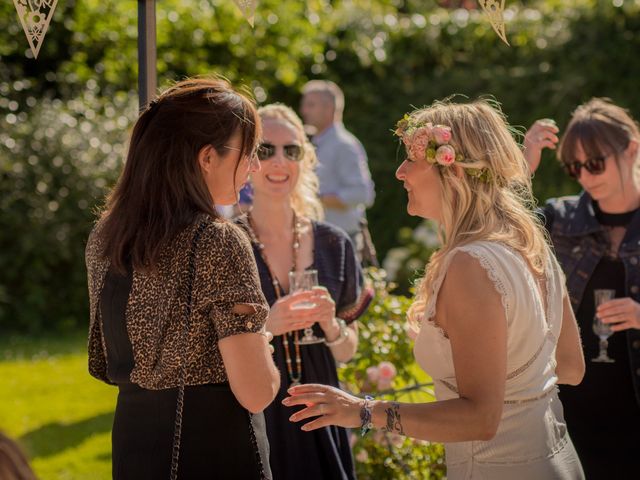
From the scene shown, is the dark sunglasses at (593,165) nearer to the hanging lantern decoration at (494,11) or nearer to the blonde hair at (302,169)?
the blonde hair at (302,169)

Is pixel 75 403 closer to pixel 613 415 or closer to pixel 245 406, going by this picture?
pixel 613 415

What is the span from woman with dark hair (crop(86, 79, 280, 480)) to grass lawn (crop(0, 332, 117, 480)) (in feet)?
8.04

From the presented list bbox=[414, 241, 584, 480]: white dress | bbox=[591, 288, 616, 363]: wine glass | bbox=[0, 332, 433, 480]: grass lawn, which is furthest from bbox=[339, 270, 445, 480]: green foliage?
bbox=[414, 241, 584, 480]: white dress

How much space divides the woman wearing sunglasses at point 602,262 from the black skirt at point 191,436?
1698 mm

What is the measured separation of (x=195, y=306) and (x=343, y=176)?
4.69 m

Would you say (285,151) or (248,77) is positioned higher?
(248,77)

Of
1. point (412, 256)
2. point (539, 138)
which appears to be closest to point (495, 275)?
point (539, 138)

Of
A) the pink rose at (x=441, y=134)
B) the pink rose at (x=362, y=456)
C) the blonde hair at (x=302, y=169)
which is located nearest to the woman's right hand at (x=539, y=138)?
the blonde hair at (x=302, y=169)

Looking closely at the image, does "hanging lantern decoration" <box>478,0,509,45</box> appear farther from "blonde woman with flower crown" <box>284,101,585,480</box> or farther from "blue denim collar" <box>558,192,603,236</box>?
"blue denim collar" <box>558,192,603,236</box>

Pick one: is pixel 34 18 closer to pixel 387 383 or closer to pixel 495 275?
pixel 495 275

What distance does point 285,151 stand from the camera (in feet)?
12.3

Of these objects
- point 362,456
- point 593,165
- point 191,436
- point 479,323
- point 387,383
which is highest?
point 593,165

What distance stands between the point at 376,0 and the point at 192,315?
12.7m

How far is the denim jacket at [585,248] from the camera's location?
3564 mm
